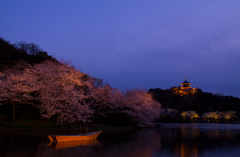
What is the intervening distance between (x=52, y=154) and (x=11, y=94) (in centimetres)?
1616

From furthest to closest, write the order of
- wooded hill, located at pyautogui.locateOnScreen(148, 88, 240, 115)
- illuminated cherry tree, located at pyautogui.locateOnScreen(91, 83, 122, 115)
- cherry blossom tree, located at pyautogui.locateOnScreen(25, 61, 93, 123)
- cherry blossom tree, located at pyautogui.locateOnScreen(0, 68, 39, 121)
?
wooded hill, located at pyautogui.locateOnScreen(148, 88, 240, 115)
illuminated cherry tree, located at pyautogui.locateOnScreen(91, 83, 122, 115)
cherry blossom tree, located at pyautogui.locateOnScreen(0, 68, 39, 121)
cherry blossom tree, located at pyautogui.locateOnScreen(25, 61, 93, 123)

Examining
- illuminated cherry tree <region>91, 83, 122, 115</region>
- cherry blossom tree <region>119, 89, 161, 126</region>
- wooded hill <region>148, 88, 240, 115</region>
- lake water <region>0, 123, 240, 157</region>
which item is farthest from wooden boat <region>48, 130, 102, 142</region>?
wooded hill <region>148, 88, 240, 115</region>

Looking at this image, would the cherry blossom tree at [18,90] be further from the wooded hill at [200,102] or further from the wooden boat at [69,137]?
the wooded hill at [200,102]

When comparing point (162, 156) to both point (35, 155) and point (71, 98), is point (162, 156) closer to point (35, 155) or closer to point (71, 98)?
point (35, 155)

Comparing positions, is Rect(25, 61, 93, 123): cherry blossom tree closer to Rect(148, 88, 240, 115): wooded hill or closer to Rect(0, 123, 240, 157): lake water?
Rect(0, 123, 240, 157): lake water

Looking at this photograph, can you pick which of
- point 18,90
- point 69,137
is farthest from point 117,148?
point 18,90

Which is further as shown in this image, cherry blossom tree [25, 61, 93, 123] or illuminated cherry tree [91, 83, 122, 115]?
illuminated cherry tree [91, 83, 122, 115]

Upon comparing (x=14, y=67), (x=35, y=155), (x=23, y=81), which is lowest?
(x=35, y=155)

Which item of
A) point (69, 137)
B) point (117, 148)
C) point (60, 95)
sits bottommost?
point (117, 148)

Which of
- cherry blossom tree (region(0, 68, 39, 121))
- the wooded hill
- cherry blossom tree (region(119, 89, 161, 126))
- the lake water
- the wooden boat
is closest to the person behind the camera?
the lake water

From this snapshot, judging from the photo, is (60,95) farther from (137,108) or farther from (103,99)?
(137,108)

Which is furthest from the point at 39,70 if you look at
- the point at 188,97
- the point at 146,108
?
the point at 188,97

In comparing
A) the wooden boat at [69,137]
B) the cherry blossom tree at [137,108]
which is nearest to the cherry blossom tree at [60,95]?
the cherry blossom tree at [137,108]

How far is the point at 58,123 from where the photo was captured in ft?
74.2
